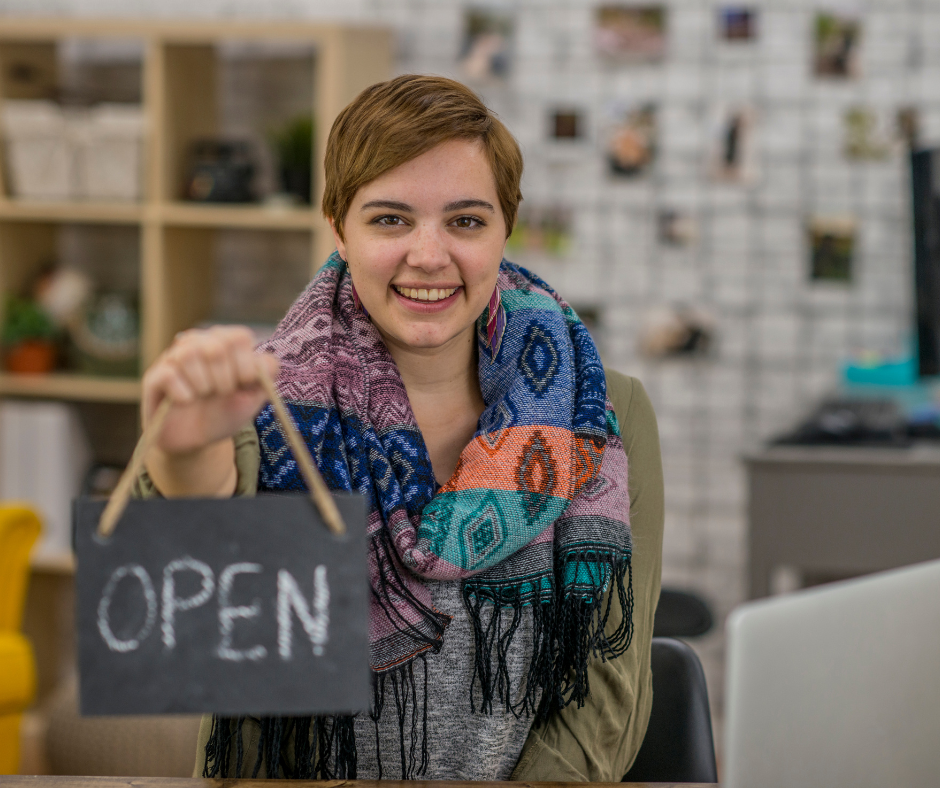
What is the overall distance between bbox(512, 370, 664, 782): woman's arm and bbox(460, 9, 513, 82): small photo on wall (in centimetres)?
197

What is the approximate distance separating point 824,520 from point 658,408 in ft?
2.75

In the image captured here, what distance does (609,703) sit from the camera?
1.16 metres

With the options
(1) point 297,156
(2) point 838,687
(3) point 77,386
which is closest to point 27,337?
(3) point 77,386

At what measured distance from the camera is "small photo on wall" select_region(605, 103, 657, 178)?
290 centimetres

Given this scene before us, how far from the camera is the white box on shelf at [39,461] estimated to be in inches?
114

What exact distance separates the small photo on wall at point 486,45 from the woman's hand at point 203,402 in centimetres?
227

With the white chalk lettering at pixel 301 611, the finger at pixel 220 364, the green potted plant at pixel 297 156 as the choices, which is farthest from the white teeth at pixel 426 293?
the green potted plant at pixel 297 156

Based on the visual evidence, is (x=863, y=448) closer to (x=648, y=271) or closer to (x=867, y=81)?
(x=648, y=271)

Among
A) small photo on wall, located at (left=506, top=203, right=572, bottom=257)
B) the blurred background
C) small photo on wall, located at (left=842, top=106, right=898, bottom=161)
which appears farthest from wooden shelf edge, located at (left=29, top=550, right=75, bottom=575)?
small photo on wall, located at (left=842, top=106, right=898, bottom=161)

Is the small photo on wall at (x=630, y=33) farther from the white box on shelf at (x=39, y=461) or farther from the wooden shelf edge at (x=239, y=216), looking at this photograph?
the white box on shelf at (x=39, y=461)

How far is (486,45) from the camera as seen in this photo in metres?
2.94

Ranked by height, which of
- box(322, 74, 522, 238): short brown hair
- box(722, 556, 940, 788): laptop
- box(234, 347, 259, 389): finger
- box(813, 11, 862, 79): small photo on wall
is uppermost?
box(813, 11, 862, 79): small photo on wall

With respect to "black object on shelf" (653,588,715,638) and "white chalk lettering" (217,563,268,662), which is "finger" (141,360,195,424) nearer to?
"white chalk lettering" (217,563,268,662)

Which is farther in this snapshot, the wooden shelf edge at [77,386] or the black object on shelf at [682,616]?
the wooden shelf edge at [77,386]
